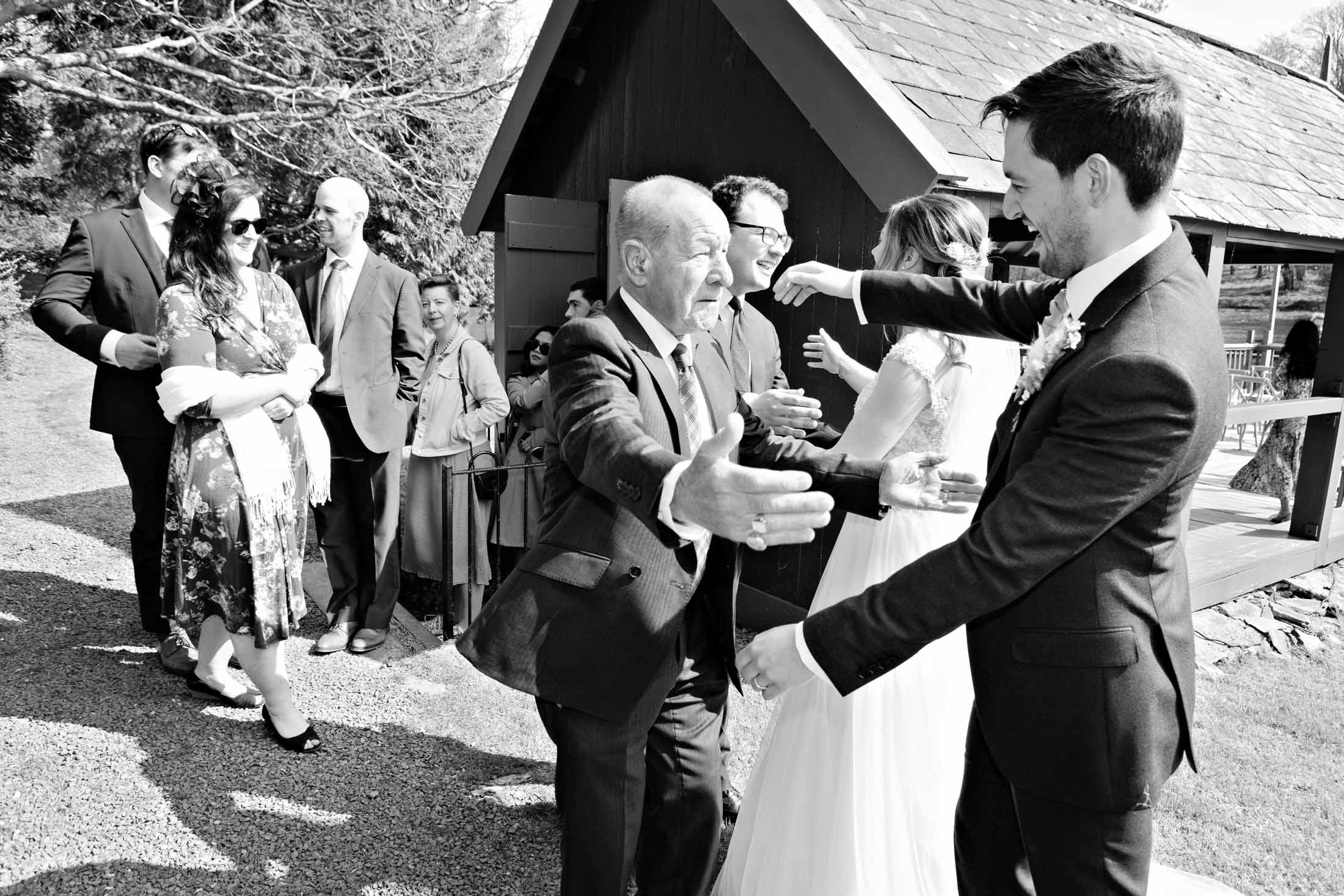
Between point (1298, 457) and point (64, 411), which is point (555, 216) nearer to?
point (1298, 457)

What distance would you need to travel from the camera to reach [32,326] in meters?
20.2

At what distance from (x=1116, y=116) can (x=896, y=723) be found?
1941mm

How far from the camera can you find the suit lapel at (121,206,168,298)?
179 inches

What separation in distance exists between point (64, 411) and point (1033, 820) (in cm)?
1514

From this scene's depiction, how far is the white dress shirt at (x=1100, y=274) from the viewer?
1.76 meters

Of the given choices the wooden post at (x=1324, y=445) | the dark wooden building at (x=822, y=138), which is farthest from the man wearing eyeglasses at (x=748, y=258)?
the wooden post at (x=1324, y=445)

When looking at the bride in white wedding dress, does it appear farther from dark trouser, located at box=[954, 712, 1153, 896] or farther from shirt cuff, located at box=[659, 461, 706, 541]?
shirt cuff, located at box=[659, 461, 706, 541]

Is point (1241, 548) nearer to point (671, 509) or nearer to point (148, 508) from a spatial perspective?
point (671, 509)

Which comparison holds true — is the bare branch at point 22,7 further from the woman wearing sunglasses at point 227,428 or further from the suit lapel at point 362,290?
the woman wearing sunglasses at point 227,428

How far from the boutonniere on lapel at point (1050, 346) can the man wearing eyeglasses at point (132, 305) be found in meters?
4.11

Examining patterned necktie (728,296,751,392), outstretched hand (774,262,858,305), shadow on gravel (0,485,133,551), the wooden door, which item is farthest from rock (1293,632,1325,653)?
shadow on gravel (0,485,133,551)

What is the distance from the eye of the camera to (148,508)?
15.4 ft

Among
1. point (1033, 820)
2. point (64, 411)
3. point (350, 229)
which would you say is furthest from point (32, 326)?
point (1033, 820)

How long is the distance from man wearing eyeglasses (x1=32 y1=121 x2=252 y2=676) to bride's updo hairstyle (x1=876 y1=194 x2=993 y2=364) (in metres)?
3.45
